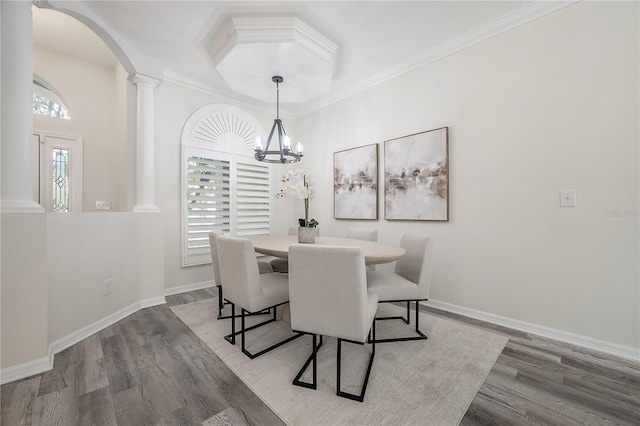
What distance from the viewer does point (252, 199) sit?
421cm

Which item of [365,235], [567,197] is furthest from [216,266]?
[567,197]

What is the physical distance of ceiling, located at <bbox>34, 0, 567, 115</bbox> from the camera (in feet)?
7.44

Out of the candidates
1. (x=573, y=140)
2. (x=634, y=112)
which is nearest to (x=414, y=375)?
(x=573, y=140)

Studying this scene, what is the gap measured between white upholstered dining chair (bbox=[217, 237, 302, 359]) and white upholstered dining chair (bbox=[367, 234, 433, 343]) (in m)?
0.77

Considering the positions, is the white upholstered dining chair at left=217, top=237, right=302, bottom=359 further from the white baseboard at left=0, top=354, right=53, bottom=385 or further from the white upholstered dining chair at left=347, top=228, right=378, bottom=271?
the white upholstered dining chair at left=347, top=228, right=378, bottom=271

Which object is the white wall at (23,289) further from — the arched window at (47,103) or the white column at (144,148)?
the arched window at (47,103)

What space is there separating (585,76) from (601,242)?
4.30 feet

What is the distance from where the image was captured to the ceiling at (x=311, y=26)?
227cm

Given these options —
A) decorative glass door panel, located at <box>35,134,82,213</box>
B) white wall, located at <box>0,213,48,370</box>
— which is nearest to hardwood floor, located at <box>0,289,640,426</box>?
white wall, located at <box>0,213,48,370</box>

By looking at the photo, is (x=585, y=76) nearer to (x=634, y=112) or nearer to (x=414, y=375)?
(x=634, y=112)

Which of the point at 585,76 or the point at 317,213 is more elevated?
the point at 585,76

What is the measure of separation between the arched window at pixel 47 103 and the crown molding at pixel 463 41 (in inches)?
148

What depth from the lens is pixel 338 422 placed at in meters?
1.31

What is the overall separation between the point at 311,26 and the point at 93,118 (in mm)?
3421
